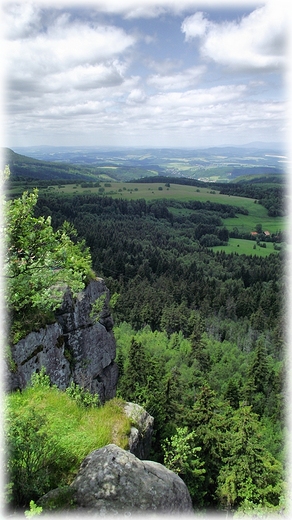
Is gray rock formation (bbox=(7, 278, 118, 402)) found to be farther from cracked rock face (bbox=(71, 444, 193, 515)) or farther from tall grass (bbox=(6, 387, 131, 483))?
cracked rock face (bbox=(71, 444, 193, 515))

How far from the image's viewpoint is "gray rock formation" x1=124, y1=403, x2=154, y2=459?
13.6 m

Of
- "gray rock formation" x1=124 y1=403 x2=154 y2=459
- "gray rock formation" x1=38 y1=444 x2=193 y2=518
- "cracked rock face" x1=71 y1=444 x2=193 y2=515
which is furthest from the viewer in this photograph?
"gray rock formation" x1=124 y1=403 x2=154 y2=459

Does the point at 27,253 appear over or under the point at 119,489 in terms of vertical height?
over

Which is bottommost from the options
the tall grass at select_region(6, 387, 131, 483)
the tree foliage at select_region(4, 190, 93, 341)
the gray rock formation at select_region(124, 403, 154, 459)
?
the gray rock formation at select_region(124, 403, 154, 459)

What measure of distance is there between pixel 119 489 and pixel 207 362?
68.0 m

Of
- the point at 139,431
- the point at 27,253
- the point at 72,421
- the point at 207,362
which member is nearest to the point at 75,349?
the point at 139,431

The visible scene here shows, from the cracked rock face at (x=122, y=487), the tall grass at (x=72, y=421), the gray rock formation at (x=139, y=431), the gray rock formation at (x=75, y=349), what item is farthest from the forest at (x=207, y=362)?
the cracked rock face at (x=122, y=487)

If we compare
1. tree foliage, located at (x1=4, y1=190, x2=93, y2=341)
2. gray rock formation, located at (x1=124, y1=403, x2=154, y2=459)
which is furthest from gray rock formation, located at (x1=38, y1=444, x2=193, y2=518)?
tree foliage, located at (x1=4, y1=190, x2=93, y2=341)

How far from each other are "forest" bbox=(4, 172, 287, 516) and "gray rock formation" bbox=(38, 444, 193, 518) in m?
7.01

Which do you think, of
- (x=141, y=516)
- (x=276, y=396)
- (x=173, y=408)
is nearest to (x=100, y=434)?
(x=141, y=516)

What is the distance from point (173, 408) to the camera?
3659 cm

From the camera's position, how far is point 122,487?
855 cm

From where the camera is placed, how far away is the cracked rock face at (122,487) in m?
8.12

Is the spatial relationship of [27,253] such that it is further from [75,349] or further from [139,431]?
[75,349]
